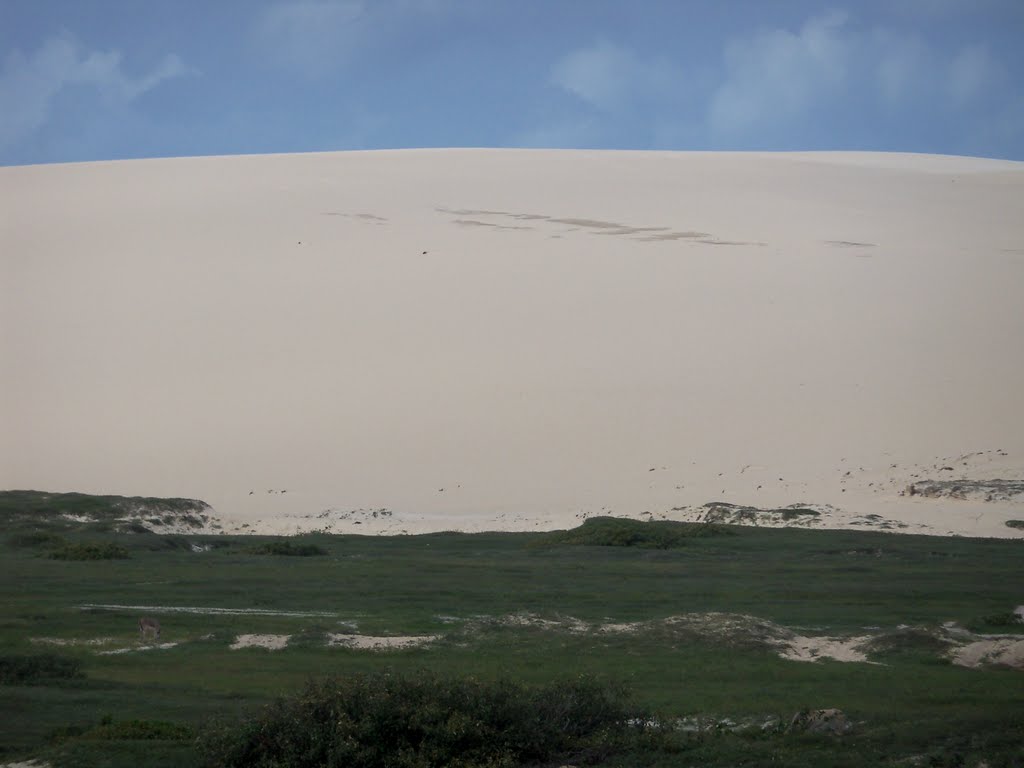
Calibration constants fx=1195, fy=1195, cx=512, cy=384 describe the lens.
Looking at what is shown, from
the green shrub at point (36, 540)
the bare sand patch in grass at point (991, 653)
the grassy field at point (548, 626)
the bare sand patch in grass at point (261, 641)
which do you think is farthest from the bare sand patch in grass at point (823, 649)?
the green shrub at point (36, 540)

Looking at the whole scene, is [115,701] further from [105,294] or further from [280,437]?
[105,294]

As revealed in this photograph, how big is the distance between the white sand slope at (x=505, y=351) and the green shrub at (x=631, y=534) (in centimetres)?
356

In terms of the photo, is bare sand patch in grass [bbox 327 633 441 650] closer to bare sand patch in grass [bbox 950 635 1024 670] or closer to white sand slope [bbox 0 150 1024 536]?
bare sand patch in grass [bbox 950 635 1024 670]

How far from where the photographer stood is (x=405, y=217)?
2093 inches

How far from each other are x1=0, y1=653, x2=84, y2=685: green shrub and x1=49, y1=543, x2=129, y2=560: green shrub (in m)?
7.90

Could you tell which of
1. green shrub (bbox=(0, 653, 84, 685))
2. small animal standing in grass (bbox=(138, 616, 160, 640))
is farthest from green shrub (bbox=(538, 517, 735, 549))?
green shrub (bbox=(0, 653, 84, 685))

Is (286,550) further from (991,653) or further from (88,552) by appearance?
(991,653)

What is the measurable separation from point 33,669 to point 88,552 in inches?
330

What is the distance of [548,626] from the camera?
587 inches

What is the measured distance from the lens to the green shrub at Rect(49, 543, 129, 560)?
65.1ft

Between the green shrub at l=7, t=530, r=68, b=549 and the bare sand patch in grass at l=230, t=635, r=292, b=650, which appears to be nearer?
the bare sand patch in grass at l=230, t=635, r=292, b=650

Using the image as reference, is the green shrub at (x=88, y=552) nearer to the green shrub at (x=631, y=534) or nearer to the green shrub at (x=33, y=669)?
the green shrub at (x=631, y=534)

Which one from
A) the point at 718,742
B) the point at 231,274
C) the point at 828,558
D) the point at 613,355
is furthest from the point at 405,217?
the point at 718,742

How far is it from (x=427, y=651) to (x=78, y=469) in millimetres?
19803
